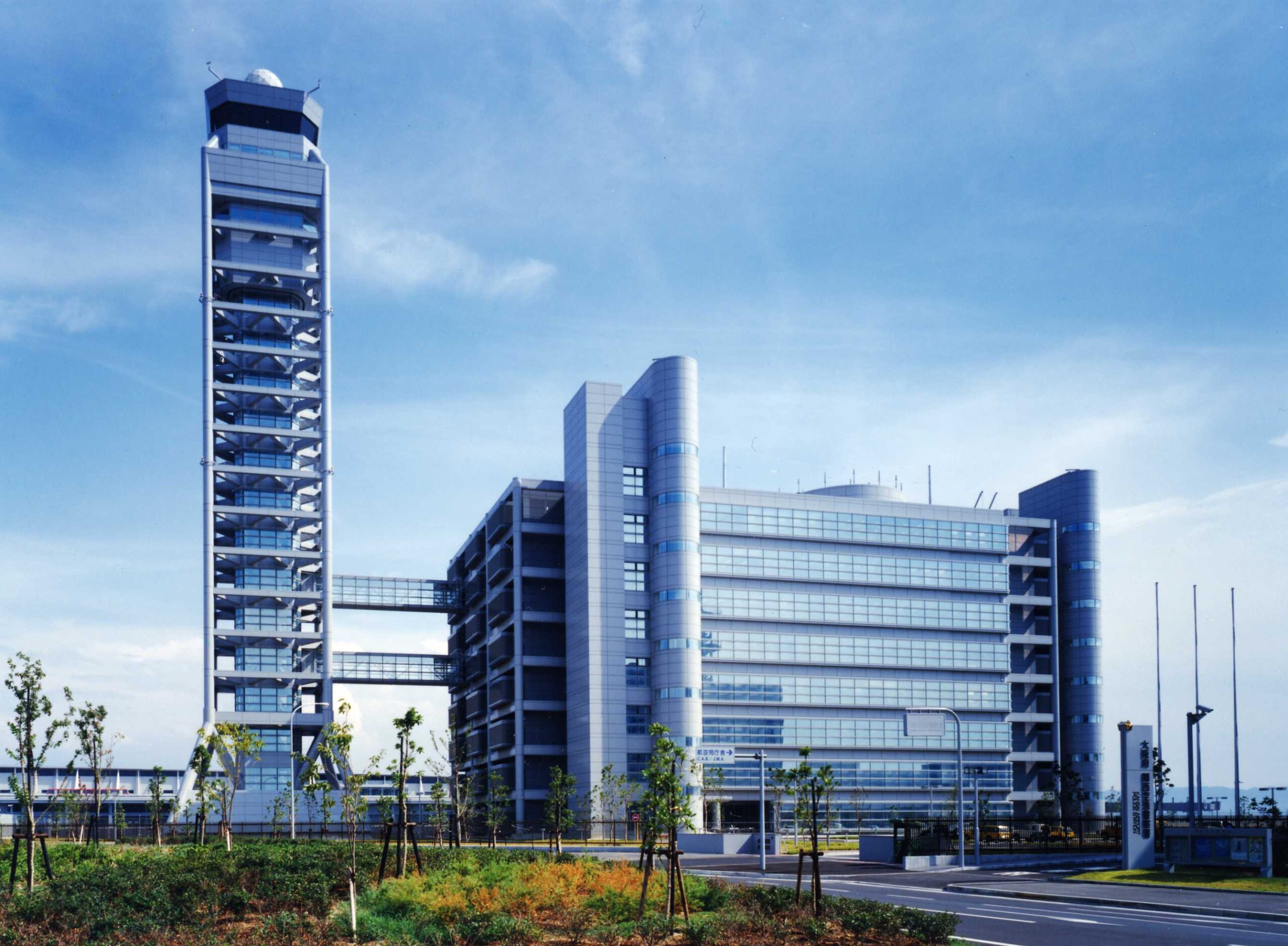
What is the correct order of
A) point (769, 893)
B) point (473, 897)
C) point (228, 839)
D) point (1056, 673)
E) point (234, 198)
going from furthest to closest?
point (1056, 673), point (234, 198), point (228, 839), point (769, 893), point (473, 897)

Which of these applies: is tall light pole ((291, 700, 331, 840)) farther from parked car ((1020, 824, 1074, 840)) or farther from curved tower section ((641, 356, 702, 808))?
parked car ((1020, 824, 1074, 840))

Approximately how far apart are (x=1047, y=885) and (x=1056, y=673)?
9070 centimetres

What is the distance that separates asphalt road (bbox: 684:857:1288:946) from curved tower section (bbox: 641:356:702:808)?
52182 millimetres

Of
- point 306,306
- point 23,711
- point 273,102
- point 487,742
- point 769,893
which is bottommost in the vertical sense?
point 487,742

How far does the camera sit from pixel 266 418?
113 m

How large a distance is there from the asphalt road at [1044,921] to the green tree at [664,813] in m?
6.25

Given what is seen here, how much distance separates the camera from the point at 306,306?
388 feet

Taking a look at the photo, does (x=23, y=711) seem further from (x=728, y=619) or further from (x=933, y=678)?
(x=933, y=678)

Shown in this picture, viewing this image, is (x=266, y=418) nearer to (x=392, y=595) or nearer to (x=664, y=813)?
(x=392, y=595)

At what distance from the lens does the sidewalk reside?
34.2 metres

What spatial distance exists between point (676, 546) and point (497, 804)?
26.7 m

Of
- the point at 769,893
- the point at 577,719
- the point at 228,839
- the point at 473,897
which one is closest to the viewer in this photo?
the point at 473,897

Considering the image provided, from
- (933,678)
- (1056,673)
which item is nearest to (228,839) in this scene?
(933,678)

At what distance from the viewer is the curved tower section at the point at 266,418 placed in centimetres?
10850
